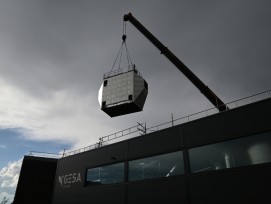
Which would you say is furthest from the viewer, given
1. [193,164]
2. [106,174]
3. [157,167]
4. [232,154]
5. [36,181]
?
[36,181]

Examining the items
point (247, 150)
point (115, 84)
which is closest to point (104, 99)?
point (115, 84)

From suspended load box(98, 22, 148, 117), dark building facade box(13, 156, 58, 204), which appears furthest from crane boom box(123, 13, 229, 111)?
dark building facade box(13, 156, 58, 204)

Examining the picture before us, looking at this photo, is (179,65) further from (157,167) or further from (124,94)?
(157,167)

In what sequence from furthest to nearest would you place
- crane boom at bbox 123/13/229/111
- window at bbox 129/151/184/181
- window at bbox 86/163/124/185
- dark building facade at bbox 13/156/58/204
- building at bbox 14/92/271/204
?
dark building facade at bbox 13/156/58/204 → crane boom at bbox 123/13/229/111 → window at bbox 86/163/124/185 → window at bbox 129/151/184/181 → building at bbox 14/92/271/204

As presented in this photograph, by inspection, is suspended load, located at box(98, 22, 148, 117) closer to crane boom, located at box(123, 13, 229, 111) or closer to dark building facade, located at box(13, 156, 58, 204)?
crane boom, located at box(123, 13, 229, 111)

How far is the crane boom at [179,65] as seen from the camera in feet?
90.3

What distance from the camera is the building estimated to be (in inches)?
604

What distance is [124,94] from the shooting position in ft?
83.7

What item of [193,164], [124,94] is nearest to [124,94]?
[124,94]

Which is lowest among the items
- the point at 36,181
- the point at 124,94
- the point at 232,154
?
the point at 232,154

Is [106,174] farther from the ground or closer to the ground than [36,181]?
Answer: closer to the ground

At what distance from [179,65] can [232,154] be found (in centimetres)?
1451

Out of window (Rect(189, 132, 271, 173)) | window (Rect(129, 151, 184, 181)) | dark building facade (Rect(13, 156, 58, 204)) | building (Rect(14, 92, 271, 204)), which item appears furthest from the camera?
dark building facade (Rect(13, 156, 58, 204))

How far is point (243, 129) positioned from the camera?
16.5 meters
